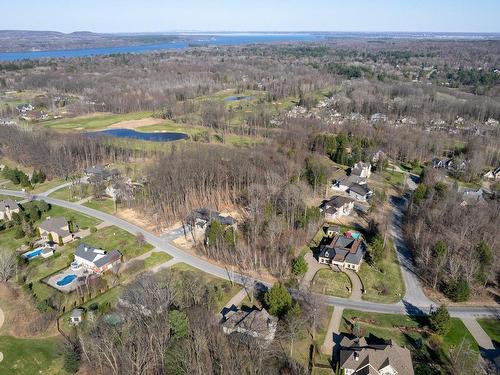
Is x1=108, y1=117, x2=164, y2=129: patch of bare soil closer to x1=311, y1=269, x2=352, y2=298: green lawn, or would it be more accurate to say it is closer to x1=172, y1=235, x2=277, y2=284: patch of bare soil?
x1=172, y1=235, x2=277, y2=284: patch of bare soil

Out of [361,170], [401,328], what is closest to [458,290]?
[401,328]

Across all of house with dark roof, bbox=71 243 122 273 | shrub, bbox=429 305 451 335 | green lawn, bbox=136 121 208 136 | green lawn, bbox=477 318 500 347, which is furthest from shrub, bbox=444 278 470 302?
green lawn, bbox=136 121 208 136

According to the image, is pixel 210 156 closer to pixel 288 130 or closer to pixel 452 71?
pixel 288 130

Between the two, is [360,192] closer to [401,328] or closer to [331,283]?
[331,283]

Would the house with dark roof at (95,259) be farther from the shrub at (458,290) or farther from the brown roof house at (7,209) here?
the shrub at (458,290)

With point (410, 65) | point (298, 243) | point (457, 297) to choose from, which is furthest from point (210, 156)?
point (410, 65)

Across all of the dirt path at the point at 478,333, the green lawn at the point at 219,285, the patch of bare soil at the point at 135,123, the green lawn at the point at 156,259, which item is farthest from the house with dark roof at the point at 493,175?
the patch of bare soil at the point at 135,123
